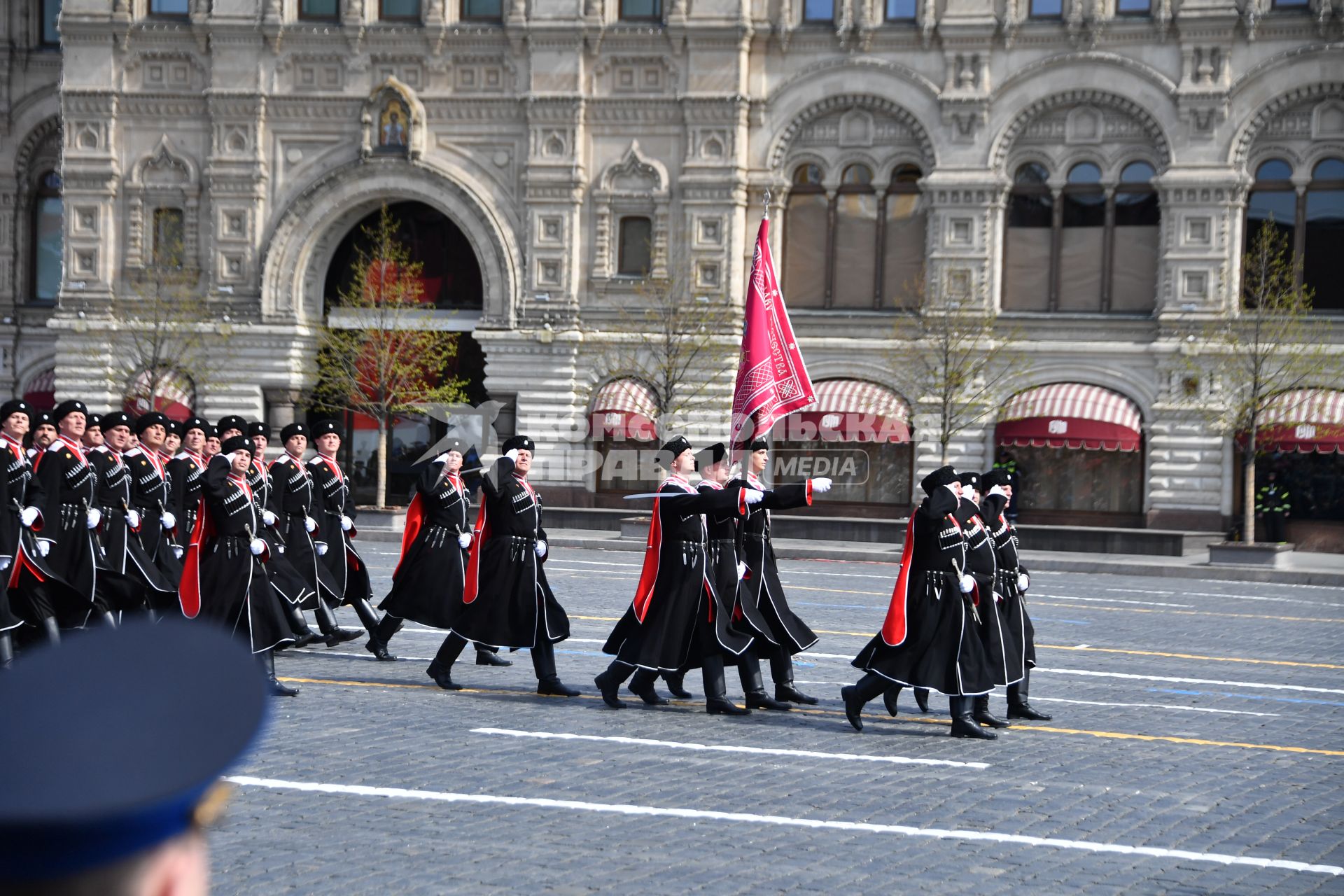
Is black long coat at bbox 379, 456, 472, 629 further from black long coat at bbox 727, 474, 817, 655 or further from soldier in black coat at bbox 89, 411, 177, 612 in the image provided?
black long coat at bbox 727, 474, 817, 655

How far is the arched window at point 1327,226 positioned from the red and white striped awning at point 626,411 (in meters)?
14.0

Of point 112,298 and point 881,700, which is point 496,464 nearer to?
point 881,700

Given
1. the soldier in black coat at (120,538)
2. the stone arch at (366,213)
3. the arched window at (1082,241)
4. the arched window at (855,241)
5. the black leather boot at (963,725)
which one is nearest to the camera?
the black leather boot at (963,725)

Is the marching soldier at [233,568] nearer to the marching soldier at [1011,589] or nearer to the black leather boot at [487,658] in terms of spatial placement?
the black leather boot at [487,658]

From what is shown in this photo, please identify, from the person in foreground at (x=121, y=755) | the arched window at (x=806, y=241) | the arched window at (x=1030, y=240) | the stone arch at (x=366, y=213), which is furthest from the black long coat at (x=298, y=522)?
the arched window at (x=1030, y=240)

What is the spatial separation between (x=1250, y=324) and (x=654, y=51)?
14.0 m

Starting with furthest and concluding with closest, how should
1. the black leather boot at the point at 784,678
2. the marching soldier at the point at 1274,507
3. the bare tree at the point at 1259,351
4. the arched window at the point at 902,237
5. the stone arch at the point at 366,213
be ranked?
the stone arch at the point at 366,213 → the arched window at the point at 902,237 → the marching soldier at the point at 1274,507 → the bare tree at the point at 1259,351 → the black leather boot at the point at 784,678

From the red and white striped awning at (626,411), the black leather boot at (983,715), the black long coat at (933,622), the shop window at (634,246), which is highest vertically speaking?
the shop window at (634,246)

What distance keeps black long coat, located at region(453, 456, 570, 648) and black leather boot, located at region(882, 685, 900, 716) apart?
2.40 m

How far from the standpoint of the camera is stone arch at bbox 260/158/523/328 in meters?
36.7

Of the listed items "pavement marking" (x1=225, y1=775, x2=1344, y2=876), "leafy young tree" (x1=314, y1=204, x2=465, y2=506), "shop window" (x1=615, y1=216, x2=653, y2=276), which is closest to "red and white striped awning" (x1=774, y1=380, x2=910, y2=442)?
"shop window" (x1=615, y1=216, x2=653, y2=276)

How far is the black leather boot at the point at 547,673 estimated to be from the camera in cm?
1192

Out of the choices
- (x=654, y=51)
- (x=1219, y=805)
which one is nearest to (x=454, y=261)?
(x=654, y=51)

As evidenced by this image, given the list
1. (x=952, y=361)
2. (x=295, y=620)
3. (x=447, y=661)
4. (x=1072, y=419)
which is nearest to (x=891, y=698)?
(x=447, y=661)
